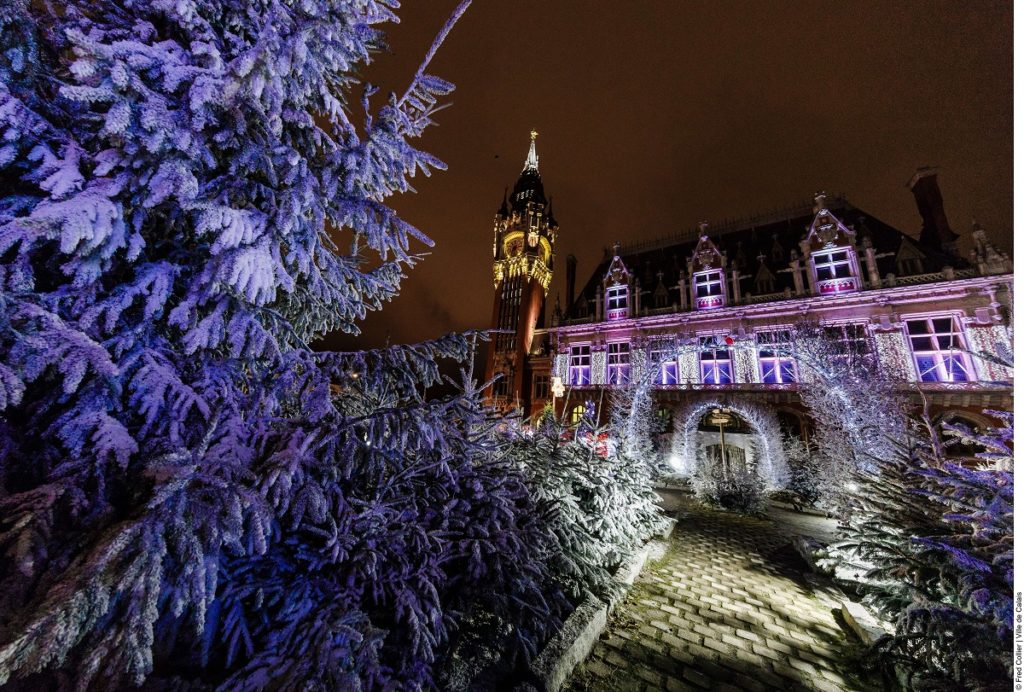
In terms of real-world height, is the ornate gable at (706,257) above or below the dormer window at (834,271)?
above

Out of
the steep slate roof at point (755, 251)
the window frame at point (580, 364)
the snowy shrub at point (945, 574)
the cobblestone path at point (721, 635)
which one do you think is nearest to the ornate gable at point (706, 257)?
the steep slate roof at point (755, 251)

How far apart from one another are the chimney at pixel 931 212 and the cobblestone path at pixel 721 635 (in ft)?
76.4

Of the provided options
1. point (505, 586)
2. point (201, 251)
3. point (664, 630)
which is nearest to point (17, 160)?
point (201, 251)

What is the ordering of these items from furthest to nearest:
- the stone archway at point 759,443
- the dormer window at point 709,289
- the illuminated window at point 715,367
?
the dormer window at point 709,289 < the illuminated window at point 715,367 < the stone archway at point 759,443

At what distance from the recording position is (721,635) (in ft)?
12.9

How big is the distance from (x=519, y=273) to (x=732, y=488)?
88.2 feet

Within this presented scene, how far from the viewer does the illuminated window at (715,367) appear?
19516mm

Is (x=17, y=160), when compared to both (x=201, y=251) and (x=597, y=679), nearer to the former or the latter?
(x=201, y=251)

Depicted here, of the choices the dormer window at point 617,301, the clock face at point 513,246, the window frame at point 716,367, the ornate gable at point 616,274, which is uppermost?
the clock face at point 513,246

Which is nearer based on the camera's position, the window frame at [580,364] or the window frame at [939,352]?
the window frame at [939,352]

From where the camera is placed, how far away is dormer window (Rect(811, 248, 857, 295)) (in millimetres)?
18453

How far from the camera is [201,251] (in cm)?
221

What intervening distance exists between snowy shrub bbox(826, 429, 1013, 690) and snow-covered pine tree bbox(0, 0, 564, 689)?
3327 mm

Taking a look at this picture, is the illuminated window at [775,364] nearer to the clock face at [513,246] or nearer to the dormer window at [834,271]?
the dormer window at [834,271]
